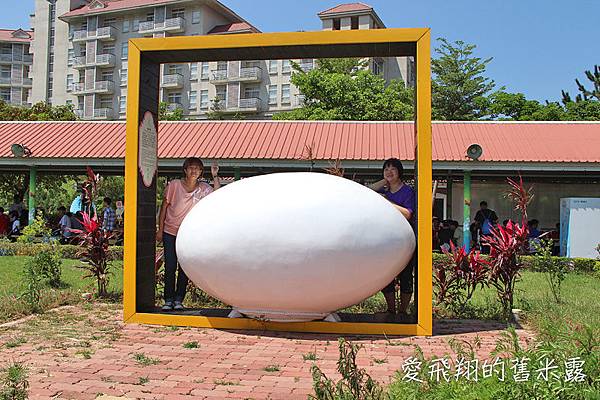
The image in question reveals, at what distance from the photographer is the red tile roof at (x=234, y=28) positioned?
5834 centimetres

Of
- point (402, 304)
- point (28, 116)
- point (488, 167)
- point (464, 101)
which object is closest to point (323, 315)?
point (402, 304)

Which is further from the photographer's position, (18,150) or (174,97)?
(174,97)

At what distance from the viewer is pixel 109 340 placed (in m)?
Answer: 6.11

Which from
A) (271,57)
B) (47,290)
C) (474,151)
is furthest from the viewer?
(474,151)

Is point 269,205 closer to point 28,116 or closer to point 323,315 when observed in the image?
point 323,315

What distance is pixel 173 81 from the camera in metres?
59.1

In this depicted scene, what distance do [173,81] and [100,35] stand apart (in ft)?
33.8

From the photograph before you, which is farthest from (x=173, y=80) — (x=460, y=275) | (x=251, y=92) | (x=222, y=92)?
(x=460, y=275)

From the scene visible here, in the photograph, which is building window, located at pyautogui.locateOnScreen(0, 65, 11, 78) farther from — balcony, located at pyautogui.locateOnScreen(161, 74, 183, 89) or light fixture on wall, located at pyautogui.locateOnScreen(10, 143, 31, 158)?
light fixture on wall, located at pyautogui.locateOnScreen(10, 143, 31, 158)

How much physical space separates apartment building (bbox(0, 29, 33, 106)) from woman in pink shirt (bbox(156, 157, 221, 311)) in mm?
78657

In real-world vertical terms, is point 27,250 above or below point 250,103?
below

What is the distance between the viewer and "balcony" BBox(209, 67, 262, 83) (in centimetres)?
5741

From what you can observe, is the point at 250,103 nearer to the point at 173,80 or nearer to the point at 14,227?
the point at 173,80

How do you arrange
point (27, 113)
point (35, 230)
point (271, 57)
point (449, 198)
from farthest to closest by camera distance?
point (27, 113), point (449, 198), point (35, 230), point (271, 57)
